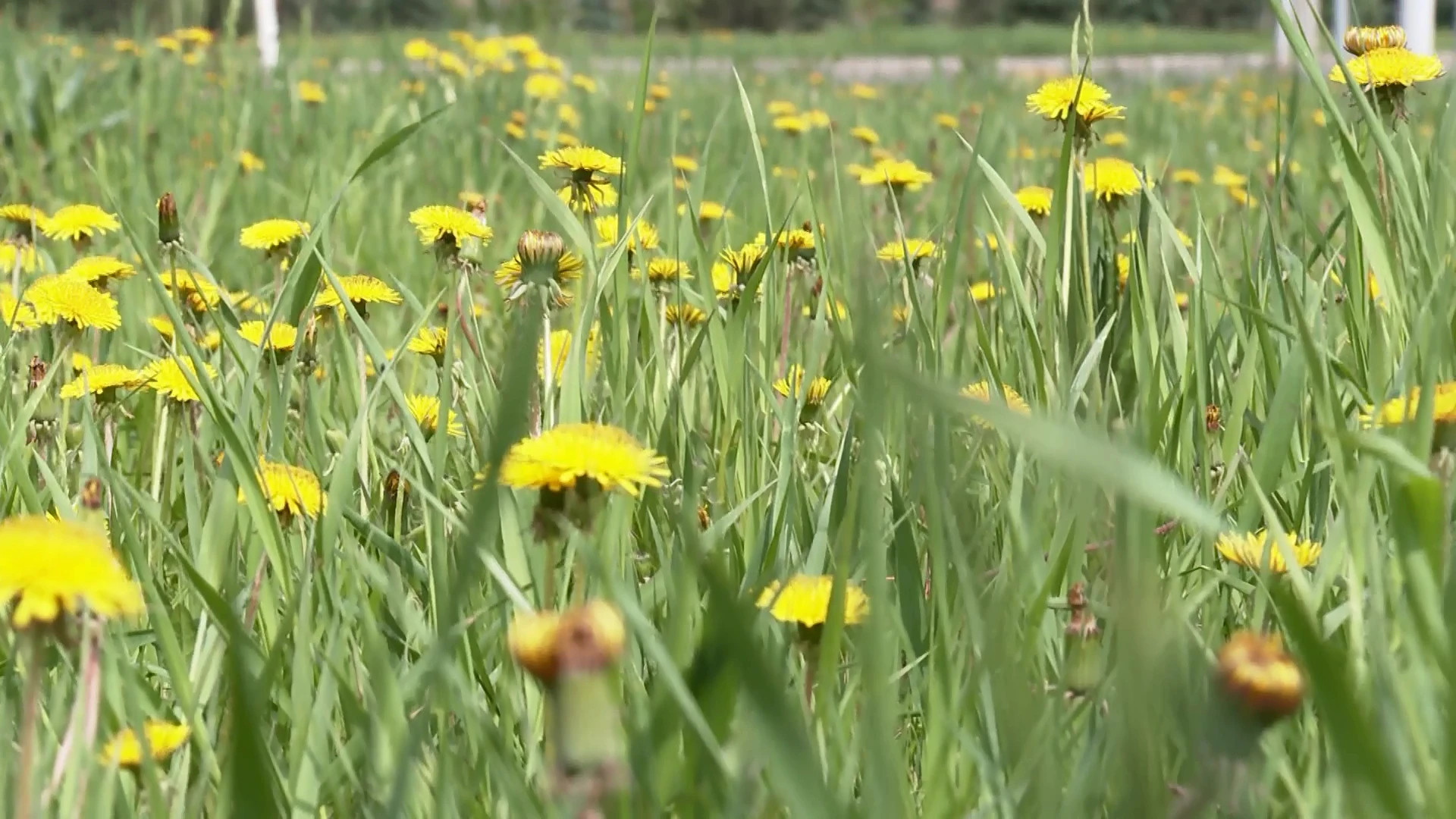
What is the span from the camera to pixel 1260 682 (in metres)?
0.36

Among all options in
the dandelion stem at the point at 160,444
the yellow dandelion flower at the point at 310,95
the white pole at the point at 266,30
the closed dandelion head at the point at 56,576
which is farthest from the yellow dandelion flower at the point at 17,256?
the white pole at the point at 266,30

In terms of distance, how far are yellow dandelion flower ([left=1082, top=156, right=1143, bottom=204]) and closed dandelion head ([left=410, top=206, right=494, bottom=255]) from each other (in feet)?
1.74

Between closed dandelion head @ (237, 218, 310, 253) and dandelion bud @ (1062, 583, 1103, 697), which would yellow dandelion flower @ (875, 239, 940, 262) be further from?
dandelion bud @ (1062, 583, 1103, 697)

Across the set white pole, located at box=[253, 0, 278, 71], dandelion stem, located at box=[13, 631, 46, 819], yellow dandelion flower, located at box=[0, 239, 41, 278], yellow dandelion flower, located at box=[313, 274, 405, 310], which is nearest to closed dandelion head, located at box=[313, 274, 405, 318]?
yellow dandelion flower, located at box=[313, 274, 405, 310]

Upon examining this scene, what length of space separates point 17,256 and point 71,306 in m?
0.27

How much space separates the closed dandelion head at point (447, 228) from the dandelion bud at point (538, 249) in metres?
0.13

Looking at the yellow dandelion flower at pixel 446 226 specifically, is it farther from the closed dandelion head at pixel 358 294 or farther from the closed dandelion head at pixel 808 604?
the closed dandelion head at pixel 808 604

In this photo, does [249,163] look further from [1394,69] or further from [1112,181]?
[1394,69]

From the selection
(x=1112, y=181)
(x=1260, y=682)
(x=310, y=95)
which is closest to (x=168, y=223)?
(x=1112, y=181)

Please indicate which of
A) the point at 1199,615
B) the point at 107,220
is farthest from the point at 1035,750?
the point at 107,220

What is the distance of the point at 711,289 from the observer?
1.04 m

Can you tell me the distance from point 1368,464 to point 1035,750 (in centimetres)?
23

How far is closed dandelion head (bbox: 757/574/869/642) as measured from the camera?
0.61 meters

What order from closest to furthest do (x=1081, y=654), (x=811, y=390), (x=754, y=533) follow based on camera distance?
1. (x=1081, y=654)
2. (x=754, y=533)
3. (x=811, y=390)
